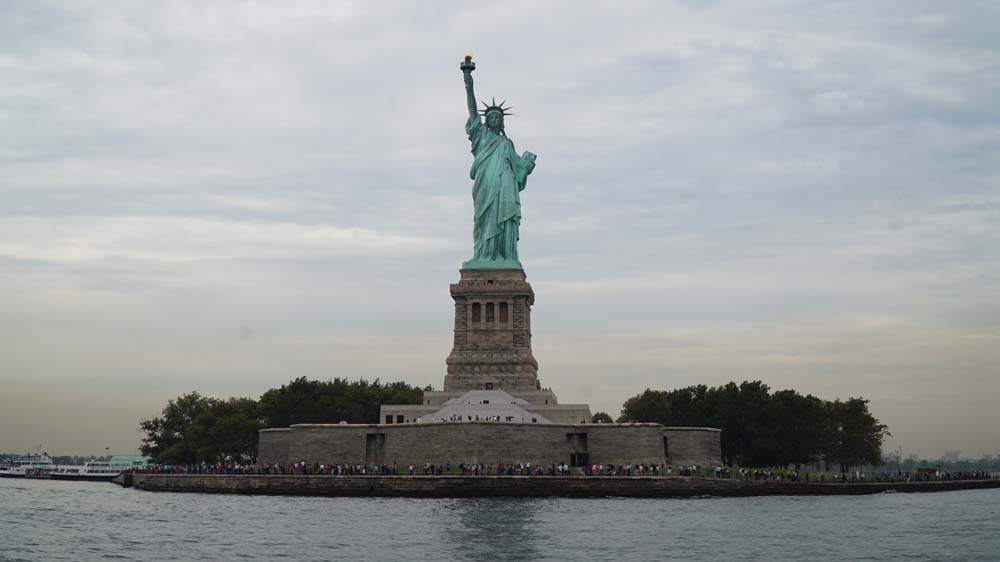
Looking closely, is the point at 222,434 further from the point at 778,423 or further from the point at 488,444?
the point at 778,423

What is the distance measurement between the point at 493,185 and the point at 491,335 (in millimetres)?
11011

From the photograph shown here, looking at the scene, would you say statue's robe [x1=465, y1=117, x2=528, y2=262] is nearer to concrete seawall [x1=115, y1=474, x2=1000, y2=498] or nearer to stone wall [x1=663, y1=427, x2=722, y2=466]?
stone wall [x1=663, y1=427, x2=722, y2=466]

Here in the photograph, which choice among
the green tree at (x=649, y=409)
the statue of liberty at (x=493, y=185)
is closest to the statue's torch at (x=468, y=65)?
the statue of liberty at (x=493, y=185)

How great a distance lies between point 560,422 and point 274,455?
17.9m

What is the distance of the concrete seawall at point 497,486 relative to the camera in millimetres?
63750

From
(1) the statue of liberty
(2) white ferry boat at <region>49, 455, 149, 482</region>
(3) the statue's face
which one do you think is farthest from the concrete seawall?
(2) white ferry boat at <region>49, 455, 149, 482</region>

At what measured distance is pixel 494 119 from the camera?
→ 86188 millimetres

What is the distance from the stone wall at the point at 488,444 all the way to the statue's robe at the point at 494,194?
1725 cm

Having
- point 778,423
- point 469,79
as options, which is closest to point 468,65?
point 469,79

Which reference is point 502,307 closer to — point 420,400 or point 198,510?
point 420,400

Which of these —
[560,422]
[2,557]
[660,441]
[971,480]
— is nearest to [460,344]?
[560,422]

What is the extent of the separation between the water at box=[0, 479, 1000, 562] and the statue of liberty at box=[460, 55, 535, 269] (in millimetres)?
27295

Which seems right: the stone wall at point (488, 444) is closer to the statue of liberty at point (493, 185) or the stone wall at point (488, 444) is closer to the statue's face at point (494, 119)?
the statue of liberty at point (493, 185)

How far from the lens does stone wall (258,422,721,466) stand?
228ft
